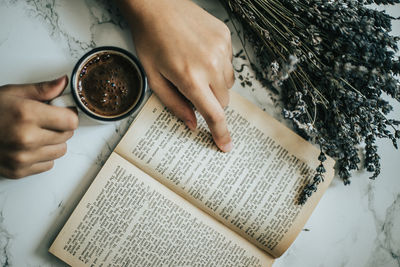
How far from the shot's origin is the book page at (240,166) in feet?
2.39

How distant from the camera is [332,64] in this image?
66 cm

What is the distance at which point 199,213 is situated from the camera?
0.74 m

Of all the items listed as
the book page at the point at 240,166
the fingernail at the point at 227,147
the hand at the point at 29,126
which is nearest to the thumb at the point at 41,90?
the hand at the point at 29,126

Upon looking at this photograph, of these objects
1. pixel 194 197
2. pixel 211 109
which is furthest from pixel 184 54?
pixel 194 197

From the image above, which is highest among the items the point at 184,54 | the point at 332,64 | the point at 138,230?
the point at 332,64

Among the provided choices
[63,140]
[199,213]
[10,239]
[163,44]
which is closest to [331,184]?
[199,213]

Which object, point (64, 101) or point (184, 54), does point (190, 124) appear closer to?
point (184, 54)

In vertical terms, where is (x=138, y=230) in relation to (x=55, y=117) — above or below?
below

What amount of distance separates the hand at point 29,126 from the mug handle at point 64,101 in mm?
21

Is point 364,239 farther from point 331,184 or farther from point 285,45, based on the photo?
point 285,45

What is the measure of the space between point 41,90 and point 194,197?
1.45 ft

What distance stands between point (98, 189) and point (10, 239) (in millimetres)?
257

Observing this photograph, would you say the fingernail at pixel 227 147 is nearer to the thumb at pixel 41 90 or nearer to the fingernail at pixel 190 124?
the fingernail at pixel 190 124

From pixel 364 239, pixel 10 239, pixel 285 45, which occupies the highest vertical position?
pixel 285 45
